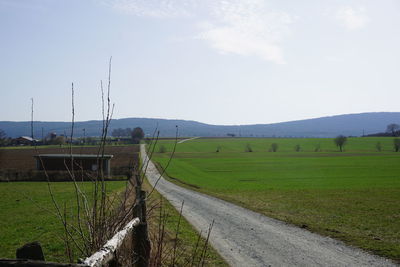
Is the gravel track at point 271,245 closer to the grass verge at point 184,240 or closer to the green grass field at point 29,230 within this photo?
the grass verge at point 184,240

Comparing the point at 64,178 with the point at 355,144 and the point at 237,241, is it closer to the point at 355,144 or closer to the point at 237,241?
the point at 237,241

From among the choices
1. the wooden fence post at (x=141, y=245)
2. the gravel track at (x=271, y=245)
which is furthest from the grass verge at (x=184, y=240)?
the wooden fence post at (x=141, y=245)

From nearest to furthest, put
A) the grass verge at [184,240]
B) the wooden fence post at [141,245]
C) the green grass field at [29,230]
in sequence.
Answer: the wooden fence post at [141,245], the grass verge at [184,240], the green grass field at [29,230]

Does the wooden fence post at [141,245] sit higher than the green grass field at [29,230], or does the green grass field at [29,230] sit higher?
the wooden fence post at [141,245]

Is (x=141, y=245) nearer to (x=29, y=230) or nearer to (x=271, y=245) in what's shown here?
(x=271, y=245)

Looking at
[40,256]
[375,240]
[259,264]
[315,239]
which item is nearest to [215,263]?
[259,264]

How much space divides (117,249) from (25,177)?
51681mm

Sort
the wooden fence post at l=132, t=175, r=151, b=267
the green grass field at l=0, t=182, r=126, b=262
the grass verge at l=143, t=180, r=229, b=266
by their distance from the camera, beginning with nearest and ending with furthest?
the wooden fence post at l=132, t=175, r=151, b=267 → the grass verge at l=143, t=180, r=229, b=266 → the green grass field at l=0, t=182, r=126, b=262

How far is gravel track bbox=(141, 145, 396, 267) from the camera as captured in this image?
38.5 feet

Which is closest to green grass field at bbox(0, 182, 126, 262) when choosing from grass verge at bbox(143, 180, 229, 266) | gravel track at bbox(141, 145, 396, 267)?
grass verge at bbox(143, 180, 229, 266)

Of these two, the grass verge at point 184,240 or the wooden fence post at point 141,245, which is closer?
the wooden fence post at point 141,245

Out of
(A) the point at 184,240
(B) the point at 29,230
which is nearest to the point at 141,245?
(A) the point at 184,240

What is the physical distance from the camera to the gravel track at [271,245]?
11734 mm

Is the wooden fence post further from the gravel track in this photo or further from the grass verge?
the gravel track
